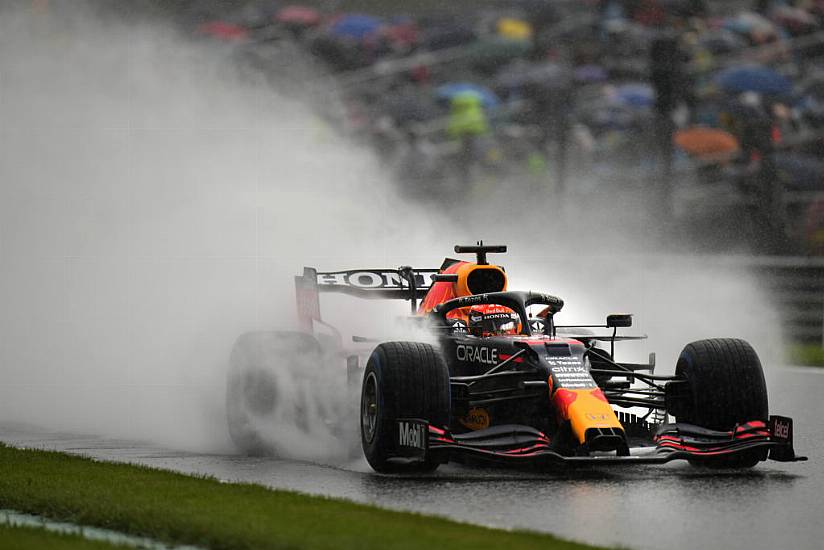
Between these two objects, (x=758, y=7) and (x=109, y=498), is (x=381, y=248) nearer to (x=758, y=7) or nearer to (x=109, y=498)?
(x=109, y=498)

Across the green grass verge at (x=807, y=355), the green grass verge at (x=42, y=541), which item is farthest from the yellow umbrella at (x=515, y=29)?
the green grass verge at (x=42, y=541)

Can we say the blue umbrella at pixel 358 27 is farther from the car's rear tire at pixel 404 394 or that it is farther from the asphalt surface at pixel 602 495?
A: the car's rear tire at pixel 404 394

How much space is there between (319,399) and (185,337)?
4.49 metres

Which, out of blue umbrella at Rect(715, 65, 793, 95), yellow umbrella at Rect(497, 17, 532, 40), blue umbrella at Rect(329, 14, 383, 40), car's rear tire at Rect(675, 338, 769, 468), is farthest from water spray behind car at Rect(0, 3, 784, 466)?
blue umbrella at Rect(329, 14, 383, 40)

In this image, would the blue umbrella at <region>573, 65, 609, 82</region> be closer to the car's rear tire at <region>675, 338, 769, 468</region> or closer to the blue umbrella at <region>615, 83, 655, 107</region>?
the blue umbrella at <region>615, 83, 655, 107</region>

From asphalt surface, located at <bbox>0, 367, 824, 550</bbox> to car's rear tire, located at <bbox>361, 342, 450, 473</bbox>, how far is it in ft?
0.53

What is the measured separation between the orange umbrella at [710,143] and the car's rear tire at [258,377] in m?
15.2

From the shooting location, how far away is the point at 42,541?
7855mm

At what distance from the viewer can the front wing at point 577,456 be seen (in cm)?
1007

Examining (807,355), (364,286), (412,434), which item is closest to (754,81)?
(807,355)

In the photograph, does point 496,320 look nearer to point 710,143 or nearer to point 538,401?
point 538,401

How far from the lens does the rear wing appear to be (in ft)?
44.1

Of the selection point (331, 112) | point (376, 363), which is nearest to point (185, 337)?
point (376, 363)

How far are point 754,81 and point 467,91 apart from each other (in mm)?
6765
